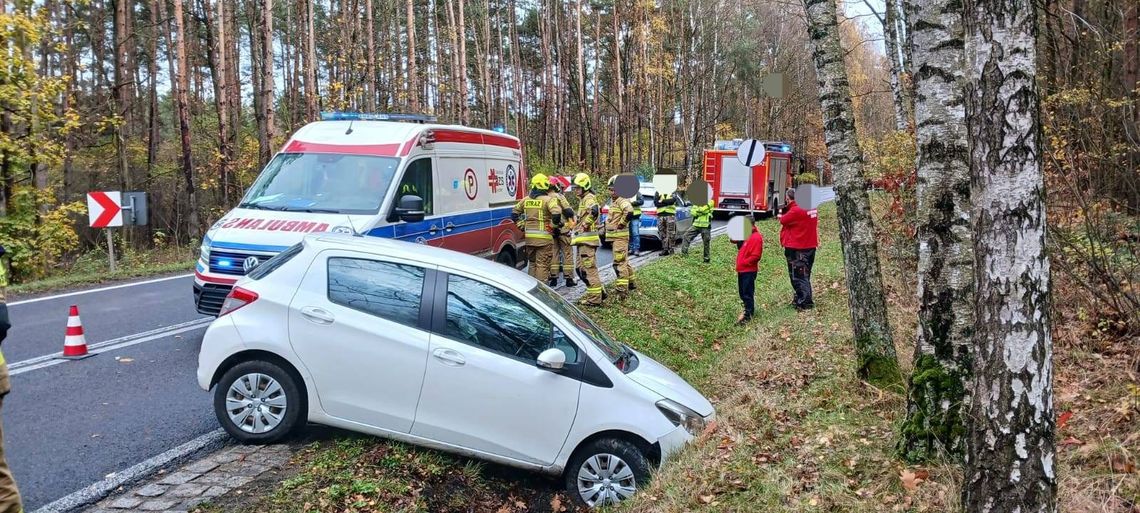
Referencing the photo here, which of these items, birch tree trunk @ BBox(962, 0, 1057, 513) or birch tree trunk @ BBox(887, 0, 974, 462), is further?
birch tree trunk @ BBox(887, 0, 974, 462)

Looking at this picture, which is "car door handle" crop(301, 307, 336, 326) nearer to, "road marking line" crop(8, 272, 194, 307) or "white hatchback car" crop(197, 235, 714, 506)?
"white hatchback car" crop(197, 235, 714, 506)

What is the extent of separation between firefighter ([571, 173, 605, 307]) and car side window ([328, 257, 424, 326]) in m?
5.53

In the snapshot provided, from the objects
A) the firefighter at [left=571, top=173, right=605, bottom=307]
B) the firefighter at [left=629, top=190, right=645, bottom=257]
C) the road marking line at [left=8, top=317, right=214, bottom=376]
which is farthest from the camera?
the firefighter at [left=629, top=190, right=645, bottom=257]

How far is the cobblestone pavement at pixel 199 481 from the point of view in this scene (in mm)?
4254

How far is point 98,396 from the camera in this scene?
604 cm

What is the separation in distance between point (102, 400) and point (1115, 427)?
23.8ft

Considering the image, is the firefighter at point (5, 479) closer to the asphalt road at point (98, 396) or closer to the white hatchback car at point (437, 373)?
the asphalt road at point (98, 396)

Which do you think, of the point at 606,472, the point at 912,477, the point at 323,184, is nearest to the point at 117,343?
the point at 323,184

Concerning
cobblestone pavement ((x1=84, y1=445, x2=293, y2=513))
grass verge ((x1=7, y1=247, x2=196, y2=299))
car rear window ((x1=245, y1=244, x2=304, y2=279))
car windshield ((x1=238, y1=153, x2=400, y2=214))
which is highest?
car windshield ((x1=238, y1=153, x2=400, y2=214))

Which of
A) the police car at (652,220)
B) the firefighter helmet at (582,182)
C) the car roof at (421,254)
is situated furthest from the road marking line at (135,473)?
the police car at (652,220)

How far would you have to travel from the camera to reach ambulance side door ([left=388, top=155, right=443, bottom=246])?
8.12 m

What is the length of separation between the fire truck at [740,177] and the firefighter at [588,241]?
58.4 feet

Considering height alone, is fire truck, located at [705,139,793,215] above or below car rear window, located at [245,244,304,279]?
above

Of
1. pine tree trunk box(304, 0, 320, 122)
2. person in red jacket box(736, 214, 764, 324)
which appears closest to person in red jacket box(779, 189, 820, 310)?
person in red jacket box(736, 214, 764, 324)
